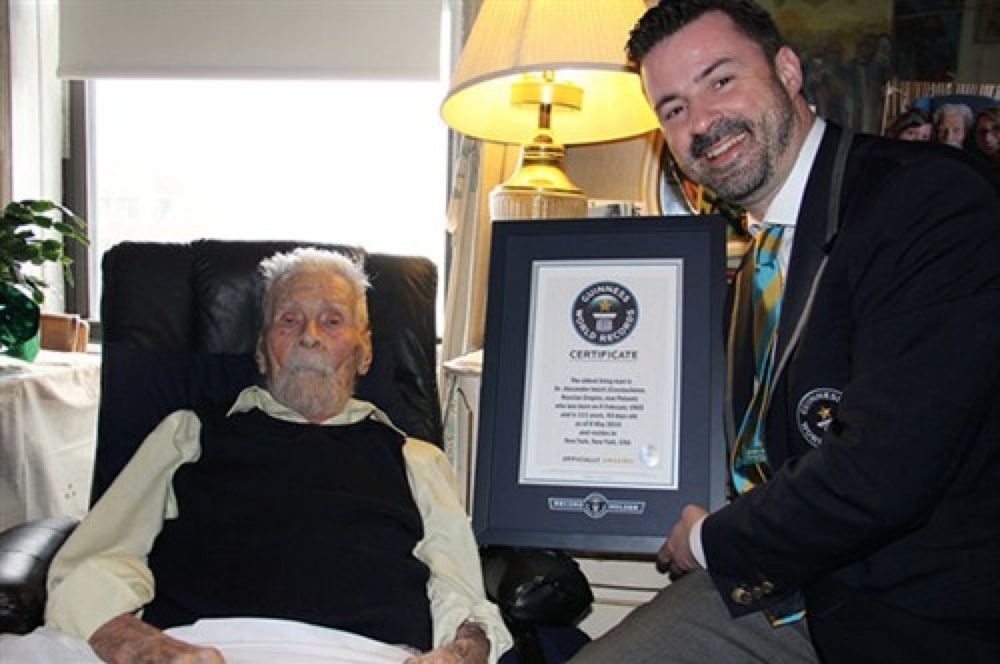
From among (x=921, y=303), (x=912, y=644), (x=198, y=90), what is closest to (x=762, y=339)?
(x=921, y=303)

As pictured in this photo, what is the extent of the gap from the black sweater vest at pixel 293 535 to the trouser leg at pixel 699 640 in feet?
1.09

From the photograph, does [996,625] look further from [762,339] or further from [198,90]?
[198,90]

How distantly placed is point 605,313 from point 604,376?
100mm

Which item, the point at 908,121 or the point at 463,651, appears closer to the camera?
the point at 463,651

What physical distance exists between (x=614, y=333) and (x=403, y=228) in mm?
1809

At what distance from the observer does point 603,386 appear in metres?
1.37

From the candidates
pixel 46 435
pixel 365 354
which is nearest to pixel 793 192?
pixel 365 354

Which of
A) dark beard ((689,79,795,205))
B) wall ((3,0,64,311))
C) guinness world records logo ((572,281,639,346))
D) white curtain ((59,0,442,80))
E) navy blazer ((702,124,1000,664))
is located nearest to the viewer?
navy blazer ((702,124,1000,664))

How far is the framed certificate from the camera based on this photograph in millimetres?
1320

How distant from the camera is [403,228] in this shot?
308 centimetres

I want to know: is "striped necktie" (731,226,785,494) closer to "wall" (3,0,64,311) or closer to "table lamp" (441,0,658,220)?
"table lamp" (441,0,658,220)

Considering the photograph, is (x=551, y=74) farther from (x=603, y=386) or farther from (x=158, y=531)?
(x=158, y=531)

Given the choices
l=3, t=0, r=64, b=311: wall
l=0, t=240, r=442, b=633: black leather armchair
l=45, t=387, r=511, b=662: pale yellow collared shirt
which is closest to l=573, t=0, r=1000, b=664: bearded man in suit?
l=45, t=387, r=511, b=662: pale yellow collared shirt

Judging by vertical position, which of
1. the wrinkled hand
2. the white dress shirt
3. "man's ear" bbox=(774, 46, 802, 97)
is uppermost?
"man's ear" bbox=(774, 46, 802, 97)
